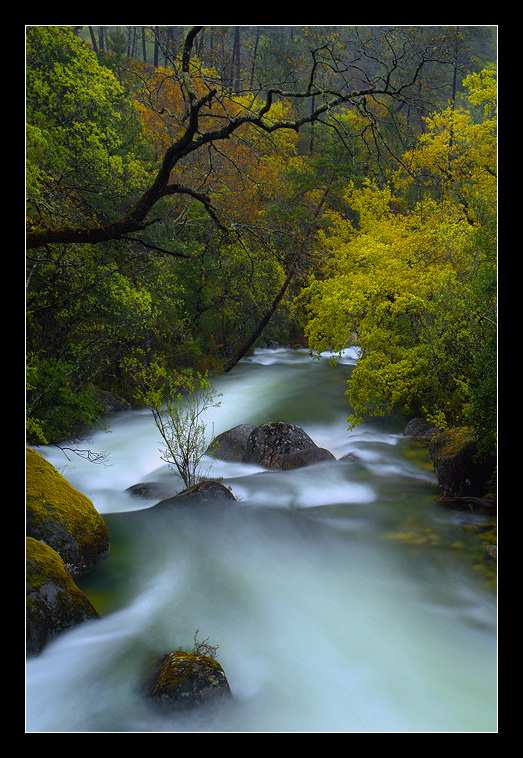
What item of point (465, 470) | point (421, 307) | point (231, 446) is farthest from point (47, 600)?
point (421, 307)

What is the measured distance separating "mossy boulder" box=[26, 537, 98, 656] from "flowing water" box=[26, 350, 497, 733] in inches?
4.6

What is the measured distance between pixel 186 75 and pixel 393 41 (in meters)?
2.11

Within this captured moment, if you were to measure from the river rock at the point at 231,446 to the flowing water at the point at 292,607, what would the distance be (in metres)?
0.66

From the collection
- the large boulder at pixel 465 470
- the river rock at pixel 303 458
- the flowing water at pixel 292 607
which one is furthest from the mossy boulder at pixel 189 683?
the river rock at pixel 303 458

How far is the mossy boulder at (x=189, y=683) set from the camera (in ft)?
13.0

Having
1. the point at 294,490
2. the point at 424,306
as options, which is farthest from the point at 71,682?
the point at 424,306

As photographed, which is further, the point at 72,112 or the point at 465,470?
the point at 72,112

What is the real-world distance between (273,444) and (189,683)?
244 inches

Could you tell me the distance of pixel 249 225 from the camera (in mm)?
6027

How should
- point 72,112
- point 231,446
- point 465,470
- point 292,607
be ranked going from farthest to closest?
1. point 72,112
2. point 231,446
3. point 465,470
4. point 292,607

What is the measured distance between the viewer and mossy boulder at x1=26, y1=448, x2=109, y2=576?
5.71 m

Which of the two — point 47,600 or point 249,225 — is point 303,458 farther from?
point 47,600

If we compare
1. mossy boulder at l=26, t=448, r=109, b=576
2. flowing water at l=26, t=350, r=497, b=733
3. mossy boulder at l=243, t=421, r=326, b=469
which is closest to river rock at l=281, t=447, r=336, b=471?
mossy boulder at l=243, t=421, r=326, b=469
